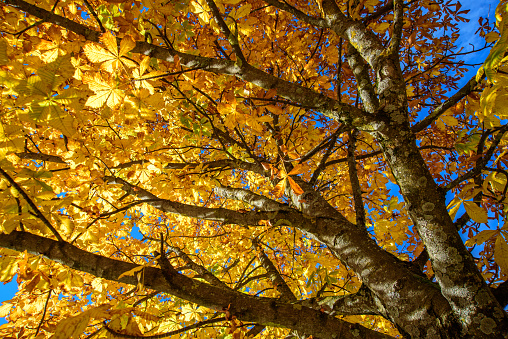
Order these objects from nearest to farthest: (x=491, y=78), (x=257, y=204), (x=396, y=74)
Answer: (x=491, y=78)
(x=396, y=74)
(x=257, y=204)

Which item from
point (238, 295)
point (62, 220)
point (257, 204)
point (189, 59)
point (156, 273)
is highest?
point (189, 59)

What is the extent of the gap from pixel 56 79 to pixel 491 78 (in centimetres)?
164

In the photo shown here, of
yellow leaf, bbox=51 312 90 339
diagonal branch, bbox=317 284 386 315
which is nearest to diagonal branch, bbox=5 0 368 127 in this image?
diagonal branch, bbox=317 284 386 315

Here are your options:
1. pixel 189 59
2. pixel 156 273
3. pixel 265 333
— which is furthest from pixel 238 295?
pixel 265 333

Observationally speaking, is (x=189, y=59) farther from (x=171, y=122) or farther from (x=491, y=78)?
(x=171, y=122)

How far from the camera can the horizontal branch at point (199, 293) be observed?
1.27 meters

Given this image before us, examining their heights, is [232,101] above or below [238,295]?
above

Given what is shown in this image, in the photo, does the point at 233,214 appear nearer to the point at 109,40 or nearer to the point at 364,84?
the point at 109,40

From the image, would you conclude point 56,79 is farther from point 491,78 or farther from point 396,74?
point 396,74

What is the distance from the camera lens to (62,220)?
139 cm

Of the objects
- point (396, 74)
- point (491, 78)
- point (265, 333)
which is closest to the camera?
point (491, 78)

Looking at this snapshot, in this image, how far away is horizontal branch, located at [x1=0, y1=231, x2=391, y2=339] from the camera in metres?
1.27

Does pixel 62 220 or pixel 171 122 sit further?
pixel 171 122

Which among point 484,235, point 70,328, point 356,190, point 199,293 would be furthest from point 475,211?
point 70,328
